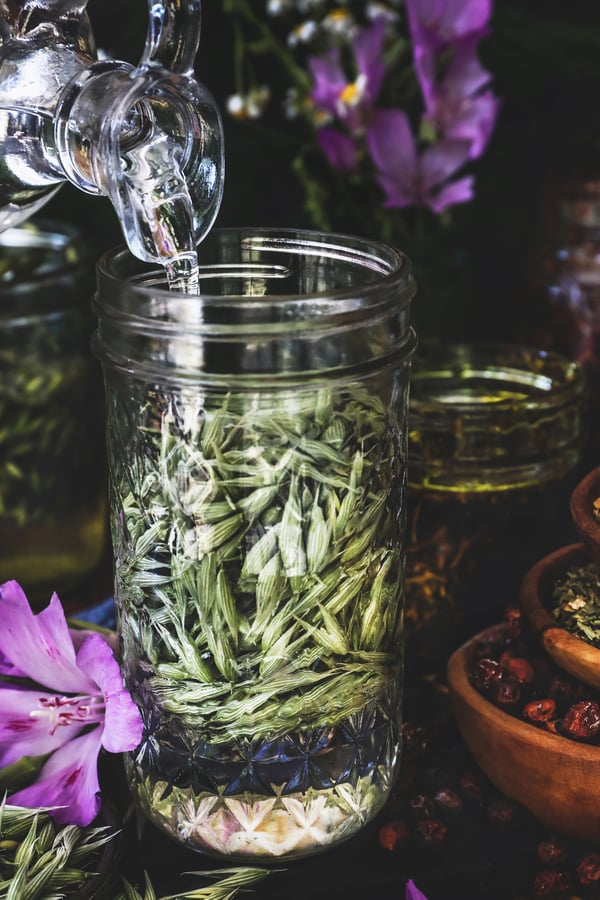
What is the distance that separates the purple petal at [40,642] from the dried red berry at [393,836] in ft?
0.62

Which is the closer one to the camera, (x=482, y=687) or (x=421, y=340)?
(x=482, y=687)

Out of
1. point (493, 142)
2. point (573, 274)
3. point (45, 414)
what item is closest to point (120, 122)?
point (45, 414)

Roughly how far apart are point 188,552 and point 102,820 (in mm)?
170

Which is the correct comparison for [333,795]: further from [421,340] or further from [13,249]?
[13,249]

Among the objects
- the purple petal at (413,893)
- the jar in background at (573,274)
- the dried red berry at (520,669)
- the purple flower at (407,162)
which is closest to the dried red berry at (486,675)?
the dried red berry at (520,669)

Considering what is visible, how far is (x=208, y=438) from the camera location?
545 mm

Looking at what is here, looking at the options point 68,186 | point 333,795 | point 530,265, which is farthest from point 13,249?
point 333,795

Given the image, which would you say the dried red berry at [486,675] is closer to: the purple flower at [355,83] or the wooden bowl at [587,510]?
the wooden bowl at [587,510]

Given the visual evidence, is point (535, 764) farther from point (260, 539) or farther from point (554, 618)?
point (260, 539)

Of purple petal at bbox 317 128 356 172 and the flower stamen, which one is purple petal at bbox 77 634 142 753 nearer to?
the flower stamen

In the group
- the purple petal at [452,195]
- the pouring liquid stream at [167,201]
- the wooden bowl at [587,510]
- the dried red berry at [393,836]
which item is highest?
the pouring liquid stream at [167,201]

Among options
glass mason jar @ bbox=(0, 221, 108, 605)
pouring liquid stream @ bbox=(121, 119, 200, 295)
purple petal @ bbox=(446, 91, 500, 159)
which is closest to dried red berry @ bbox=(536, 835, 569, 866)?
pouring liquid stream @ bbox=(121, 119, 200, 295)

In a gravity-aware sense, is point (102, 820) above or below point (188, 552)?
below

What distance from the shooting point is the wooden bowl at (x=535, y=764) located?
1.96 feet
